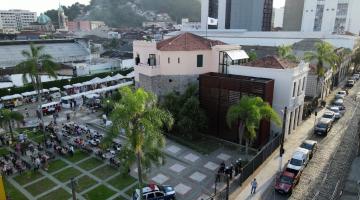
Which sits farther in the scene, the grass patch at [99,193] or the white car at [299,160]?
the white car at [299,160]

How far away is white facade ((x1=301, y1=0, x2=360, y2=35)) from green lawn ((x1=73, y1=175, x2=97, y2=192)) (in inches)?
3383

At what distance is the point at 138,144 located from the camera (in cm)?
1455

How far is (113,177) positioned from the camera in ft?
79.5

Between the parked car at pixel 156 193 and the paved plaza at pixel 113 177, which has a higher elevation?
the parked car at pixel 156 193

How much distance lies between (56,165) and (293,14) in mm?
97274

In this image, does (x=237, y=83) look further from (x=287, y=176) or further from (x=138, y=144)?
(x=138, y=144)

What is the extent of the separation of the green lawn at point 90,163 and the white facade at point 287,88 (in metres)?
18.7

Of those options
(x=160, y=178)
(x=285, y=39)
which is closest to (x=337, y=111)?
(x=160, y=178)

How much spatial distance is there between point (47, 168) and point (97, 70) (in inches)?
1702

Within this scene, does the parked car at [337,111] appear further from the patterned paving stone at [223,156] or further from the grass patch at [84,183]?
the grass patch at [84,183]

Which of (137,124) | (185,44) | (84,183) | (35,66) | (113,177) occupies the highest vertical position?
(185,44)

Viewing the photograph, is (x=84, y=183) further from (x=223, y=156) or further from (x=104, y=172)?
(x=223, y=156)

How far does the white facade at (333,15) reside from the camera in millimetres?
85875

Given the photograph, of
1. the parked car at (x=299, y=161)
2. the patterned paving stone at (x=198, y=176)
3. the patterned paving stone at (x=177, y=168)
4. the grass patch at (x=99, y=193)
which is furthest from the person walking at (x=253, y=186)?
the grass patch at (x=99, y=193)
